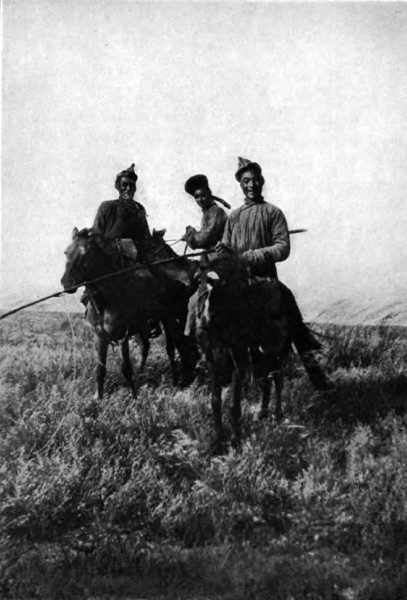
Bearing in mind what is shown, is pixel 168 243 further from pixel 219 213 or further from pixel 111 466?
pixel 111 466

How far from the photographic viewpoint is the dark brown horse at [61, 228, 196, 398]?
17.3ft

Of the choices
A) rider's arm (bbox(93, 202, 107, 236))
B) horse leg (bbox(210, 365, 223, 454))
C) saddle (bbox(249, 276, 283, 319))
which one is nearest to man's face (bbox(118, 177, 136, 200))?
rider's arm (bbox(93, 202, 107, 236))

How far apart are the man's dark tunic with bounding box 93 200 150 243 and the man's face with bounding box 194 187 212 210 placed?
49cm

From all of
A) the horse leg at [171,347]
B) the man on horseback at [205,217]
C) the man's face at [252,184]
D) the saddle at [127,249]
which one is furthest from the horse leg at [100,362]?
the man's face at [252,184]

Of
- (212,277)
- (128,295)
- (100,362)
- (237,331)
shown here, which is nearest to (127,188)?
(128,295)

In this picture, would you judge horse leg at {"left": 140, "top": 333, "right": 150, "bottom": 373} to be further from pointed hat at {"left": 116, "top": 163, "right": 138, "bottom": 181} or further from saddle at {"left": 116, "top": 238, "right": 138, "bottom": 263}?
pointed hat at {"left": 116, "top": 163, "right": 138, "bottom": 181}

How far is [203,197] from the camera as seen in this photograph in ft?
18.0

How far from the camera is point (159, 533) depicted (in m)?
4.43

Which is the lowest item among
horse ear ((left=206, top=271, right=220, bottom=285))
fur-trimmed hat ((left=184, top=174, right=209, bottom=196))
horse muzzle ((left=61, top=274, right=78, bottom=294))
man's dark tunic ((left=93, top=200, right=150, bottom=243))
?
horse ear ((left=206, top=271, right=220, bottom=285))

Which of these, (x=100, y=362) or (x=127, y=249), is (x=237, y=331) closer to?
(x=100, y=362)

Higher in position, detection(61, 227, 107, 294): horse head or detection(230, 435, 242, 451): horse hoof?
detection(61, 227, 107, 294): horse head

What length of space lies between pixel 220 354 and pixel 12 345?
171cm

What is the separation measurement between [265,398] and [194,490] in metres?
0.83

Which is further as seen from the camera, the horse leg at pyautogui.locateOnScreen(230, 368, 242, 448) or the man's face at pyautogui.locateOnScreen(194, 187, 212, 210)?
the man's face at pyautogui.locateOnScreen(194, 187, 212, 210)
